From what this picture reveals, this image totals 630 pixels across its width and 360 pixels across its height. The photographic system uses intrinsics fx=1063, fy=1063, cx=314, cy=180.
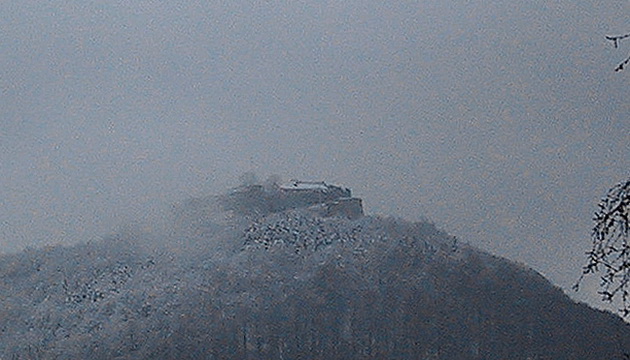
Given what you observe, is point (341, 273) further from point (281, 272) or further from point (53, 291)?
point (53, 291)

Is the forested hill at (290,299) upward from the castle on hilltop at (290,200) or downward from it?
downward

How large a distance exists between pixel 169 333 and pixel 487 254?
43.8 meters

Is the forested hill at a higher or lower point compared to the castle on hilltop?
lower

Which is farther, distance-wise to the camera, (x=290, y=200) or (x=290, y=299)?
(x=290, y=200)

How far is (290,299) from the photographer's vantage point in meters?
110

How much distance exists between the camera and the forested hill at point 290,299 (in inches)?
4043

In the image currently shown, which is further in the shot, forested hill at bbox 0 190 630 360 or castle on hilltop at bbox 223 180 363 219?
castle on hilltop at bbox 223 180 363 219

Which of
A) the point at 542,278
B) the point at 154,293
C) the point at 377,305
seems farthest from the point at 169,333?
the point at 542,278

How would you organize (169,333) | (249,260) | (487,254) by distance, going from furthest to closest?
(487,254)
(249,260)
(169,333)

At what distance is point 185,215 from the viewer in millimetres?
144125

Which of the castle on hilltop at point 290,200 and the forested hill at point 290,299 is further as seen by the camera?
the castle on hilltop at point 290,200

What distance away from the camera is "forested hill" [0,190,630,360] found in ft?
337

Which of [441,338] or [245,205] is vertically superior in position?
[245,205]

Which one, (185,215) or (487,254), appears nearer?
(487,254)
